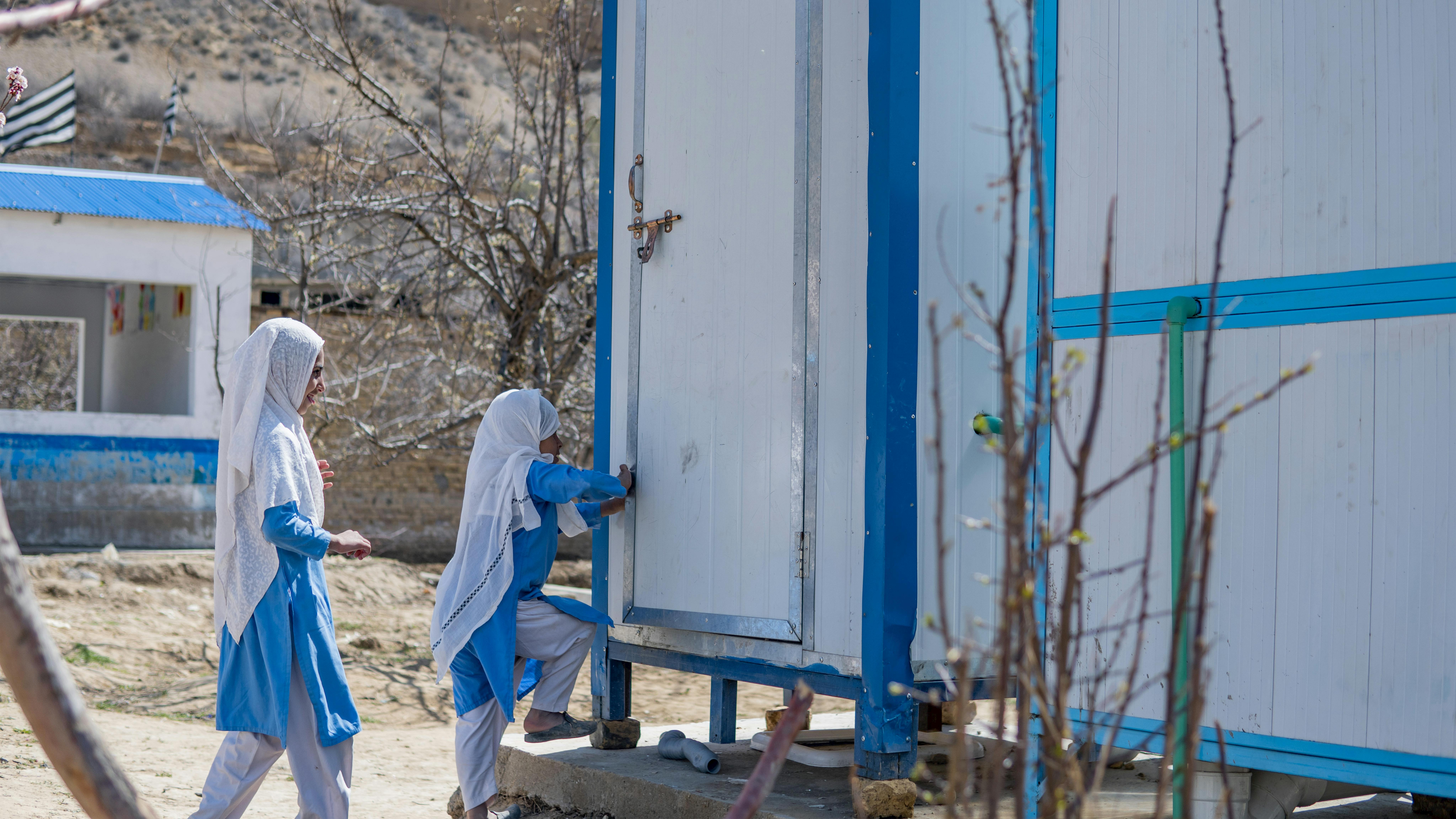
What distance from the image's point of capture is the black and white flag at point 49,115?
19172 mm

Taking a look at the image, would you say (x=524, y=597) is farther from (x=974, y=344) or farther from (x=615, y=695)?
(x=974, y=344)

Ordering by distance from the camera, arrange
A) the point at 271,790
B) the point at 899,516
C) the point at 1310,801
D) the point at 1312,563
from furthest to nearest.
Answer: the point at 271,790, the point at 899,516, the point at 1310,801, the point at 1312,563

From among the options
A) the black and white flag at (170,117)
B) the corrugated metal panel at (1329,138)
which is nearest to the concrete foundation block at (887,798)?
the corrugated metal panel at (1329,138)

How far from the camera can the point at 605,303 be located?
4969mm

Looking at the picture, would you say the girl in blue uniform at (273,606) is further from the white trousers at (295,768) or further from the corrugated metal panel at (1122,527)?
the corrugated metal panel at (1122,527)

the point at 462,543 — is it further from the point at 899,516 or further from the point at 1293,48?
the point at 1293,48

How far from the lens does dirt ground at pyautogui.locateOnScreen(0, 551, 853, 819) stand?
17.9ft

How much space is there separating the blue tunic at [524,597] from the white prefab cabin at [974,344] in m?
0.29

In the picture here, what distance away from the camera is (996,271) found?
3934mm

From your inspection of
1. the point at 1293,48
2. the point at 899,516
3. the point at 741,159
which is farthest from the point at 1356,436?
the point at 741,159

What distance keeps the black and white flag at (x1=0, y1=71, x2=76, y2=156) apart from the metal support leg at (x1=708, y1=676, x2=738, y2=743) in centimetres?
1792

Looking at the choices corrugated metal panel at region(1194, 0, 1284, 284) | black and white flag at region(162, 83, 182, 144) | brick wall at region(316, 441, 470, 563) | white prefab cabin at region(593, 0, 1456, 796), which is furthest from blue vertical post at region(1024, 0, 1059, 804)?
brick wall at region(316, 441, 470, 563)

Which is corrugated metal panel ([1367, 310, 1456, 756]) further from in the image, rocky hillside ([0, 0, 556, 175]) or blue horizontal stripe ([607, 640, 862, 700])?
rocky hillside ([0, 0, 556, 175])

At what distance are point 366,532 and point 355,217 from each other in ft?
32.8
